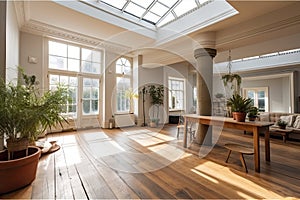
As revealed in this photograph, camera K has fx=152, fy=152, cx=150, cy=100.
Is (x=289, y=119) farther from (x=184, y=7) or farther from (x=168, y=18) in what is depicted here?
(x=168, y=18)

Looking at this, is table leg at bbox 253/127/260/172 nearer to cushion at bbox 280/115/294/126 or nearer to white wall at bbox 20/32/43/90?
cushion at bbox 280/115/294/126

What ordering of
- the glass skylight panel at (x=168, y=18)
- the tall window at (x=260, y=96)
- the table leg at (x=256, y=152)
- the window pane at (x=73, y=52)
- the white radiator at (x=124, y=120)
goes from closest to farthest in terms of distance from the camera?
the table leg at (x=256, y=152) → the glass skylight panel at (x=168, y=18) → the window pane at (x=73, y=52) → the white radiator at (x=124, y=120) → the tall window at (x=260, y=96)

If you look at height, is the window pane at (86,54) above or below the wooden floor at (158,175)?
above

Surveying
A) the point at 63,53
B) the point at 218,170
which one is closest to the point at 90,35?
the point at 63,53

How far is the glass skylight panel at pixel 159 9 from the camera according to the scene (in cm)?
372

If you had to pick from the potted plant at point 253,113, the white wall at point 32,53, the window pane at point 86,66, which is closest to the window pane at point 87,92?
the window pane at point 86,66

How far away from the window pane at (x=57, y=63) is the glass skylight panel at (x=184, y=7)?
3375 millimetres

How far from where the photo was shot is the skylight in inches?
135

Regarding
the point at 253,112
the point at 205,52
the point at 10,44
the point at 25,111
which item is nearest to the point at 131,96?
the point at 205,52

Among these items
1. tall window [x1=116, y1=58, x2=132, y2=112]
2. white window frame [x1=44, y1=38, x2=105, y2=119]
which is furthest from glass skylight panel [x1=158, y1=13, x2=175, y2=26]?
white window frame [x1=44, y1=38, x2=105, y2=119]

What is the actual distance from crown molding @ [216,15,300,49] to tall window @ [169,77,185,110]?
3735 mm

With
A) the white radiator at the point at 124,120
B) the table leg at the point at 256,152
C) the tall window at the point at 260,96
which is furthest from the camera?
the tall window at the point at 260,96

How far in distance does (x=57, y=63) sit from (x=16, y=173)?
11.3ft

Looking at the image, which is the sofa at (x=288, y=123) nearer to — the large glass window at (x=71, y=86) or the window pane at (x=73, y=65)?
the large glass window at (x=71, y=86)
